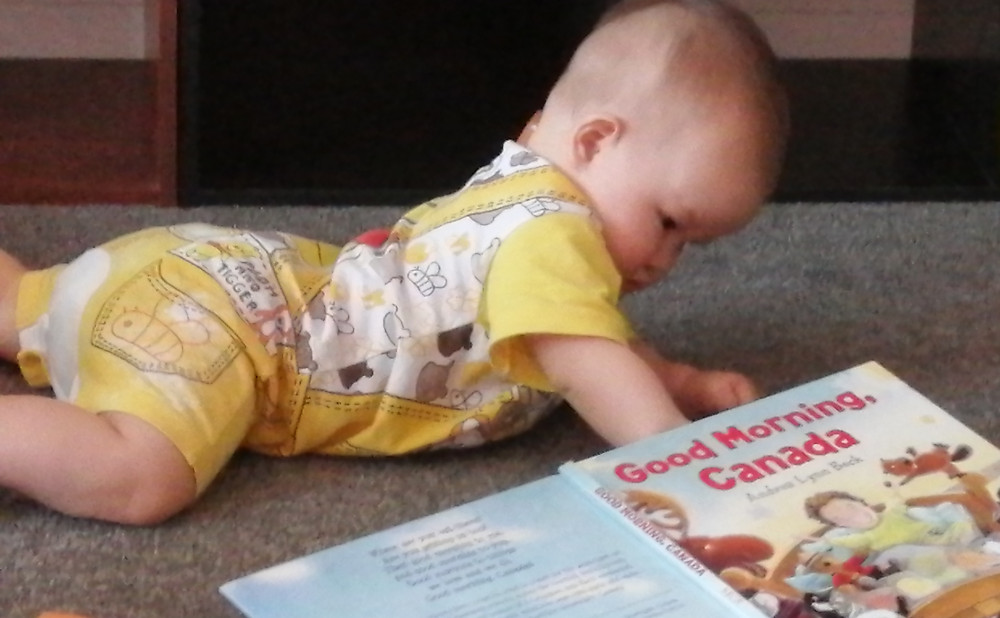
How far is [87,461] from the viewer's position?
774 mm

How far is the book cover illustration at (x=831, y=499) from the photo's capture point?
64 cm

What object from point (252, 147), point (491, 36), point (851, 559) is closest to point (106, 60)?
point (252, 147)

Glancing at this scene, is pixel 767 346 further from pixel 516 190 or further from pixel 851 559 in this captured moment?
pixel 851 559

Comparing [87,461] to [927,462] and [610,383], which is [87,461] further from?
[927,462]

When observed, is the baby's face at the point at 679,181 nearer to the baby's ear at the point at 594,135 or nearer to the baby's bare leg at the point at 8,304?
the baby's ear at the point at 594,135

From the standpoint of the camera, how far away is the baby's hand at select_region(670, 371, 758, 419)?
0.93 metres

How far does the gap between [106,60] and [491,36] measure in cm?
45

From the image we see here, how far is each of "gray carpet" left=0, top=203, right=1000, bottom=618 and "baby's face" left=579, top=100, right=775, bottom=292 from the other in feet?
0.55

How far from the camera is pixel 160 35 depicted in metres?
1.17

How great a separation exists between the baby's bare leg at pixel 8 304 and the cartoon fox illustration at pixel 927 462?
0.58m

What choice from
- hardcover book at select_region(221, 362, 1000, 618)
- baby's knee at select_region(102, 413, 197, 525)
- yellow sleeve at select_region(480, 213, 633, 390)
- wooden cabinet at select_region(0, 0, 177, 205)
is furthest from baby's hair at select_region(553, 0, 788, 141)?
wooden cabinet at select_region(0, 0, 177, 205)

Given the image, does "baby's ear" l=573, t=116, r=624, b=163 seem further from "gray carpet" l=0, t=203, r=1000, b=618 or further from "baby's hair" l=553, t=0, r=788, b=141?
"gray carpet" l=0, t=203, r=1000, b=618

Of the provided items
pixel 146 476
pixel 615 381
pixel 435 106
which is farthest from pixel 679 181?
pixel 435 106

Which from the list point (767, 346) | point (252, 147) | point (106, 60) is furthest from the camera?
point (106, 60)
